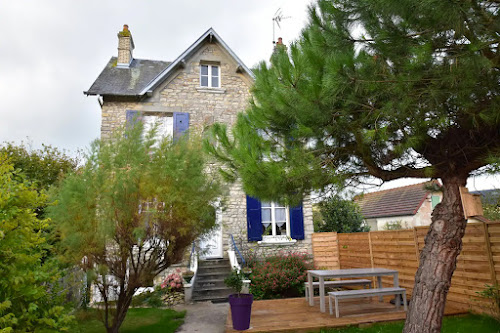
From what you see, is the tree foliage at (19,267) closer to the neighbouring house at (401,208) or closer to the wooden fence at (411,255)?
the wooden fence at (411,255)

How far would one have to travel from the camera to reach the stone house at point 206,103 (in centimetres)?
952

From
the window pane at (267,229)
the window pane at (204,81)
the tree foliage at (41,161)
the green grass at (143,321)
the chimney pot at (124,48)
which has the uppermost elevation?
the chimney pot at (124,48)

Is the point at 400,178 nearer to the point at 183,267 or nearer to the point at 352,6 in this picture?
the point at 352,6

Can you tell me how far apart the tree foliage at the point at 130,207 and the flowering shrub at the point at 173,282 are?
3.28 meters

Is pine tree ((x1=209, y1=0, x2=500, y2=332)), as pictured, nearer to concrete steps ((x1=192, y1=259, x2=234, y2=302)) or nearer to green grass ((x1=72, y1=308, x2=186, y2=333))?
green grass ((x1=72, y1=308, x2=186, y2=333))

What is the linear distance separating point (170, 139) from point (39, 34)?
940 centimetres

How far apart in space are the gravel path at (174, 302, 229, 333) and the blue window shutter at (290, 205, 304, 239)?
3.33m

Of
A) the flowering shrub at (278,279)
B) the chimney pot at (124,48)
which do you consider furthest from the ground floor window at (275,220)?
the chimney pot at (124,48)

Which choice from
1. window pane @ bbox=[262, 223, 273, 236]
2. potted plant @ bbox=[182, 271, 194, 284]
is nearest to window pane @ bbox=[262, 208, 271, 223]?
window pane @ bbox=[262, 223, 273, 236]

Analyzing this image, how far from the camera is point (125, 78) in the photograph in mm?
10453

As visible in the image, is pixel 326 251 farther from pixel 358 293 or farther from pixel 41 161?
pixel 41 161

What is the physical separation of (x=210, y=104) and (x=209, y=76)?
1038 millimetres

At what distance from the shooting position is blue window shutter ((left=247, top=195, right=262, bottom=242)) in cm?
948

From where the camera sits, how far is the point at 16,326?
294 cm
